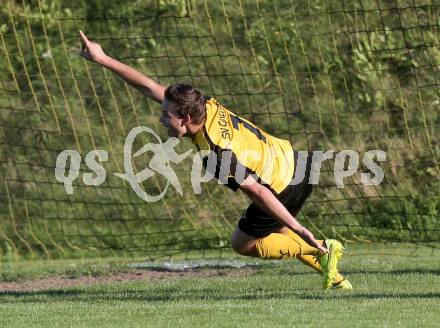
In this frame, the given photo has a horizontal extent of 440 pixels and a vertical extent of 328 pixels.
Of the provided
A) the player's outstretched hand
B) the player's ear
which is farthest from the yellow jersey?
the player's outstretched hand

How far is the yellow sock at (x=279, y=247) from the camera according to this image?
7.33 m

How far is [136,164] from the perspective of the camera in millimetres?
13023

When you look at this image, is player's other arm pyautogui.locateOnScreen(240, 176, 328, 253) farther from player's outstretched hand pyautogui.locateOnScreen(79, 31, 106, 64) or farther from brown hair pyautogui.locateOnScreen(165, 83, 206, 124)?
player's outstretched hand pyautogui.locateOnScreen(79, 31, 106, 64)

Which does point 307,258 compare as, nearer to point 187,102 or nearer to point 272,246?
point 272,246

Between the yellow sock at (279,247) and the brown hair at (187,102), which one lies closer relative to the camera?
the brown hair at (187,102)

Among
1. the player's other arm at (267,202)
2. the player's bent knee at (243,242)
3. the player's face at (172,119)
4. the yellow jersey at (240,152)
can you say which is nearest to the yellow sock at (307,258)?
the player's bent knee at (243,242)

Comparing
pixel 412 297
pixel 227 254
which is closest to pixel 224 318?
pixel 412 297

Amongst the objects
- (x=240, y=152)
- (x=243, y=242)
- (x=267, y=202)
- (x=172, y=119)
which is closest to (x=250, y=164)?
(x=240, y=152)

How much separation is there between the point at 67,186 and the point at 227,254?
2632 mm

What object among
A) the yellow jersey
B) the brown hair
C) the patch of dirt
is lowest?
the patch of dirt

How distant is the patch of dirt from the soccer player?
1776 millimetres

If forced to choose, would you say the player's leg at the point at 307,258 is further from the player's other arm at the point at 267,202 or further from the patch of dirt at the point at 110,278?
the patch of dirt at the point at 110,278

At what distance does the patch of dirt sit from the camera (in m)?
8.84

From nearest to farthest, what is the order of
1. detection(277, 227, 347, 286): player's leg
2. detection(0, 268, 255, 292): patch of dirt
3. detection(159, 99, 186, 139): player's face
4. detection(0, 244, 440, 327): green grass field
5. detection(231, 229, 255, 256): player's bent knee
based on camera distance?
detection(0, 244, 440, 327): green grass field < detection(159, 99, 186, 139): player's face < detection(231, 229, 255, 256): player's bent knee < detection(277, 227, 347, 286): player's leg < detection(0, 268, 255, 292): patch of dirt
